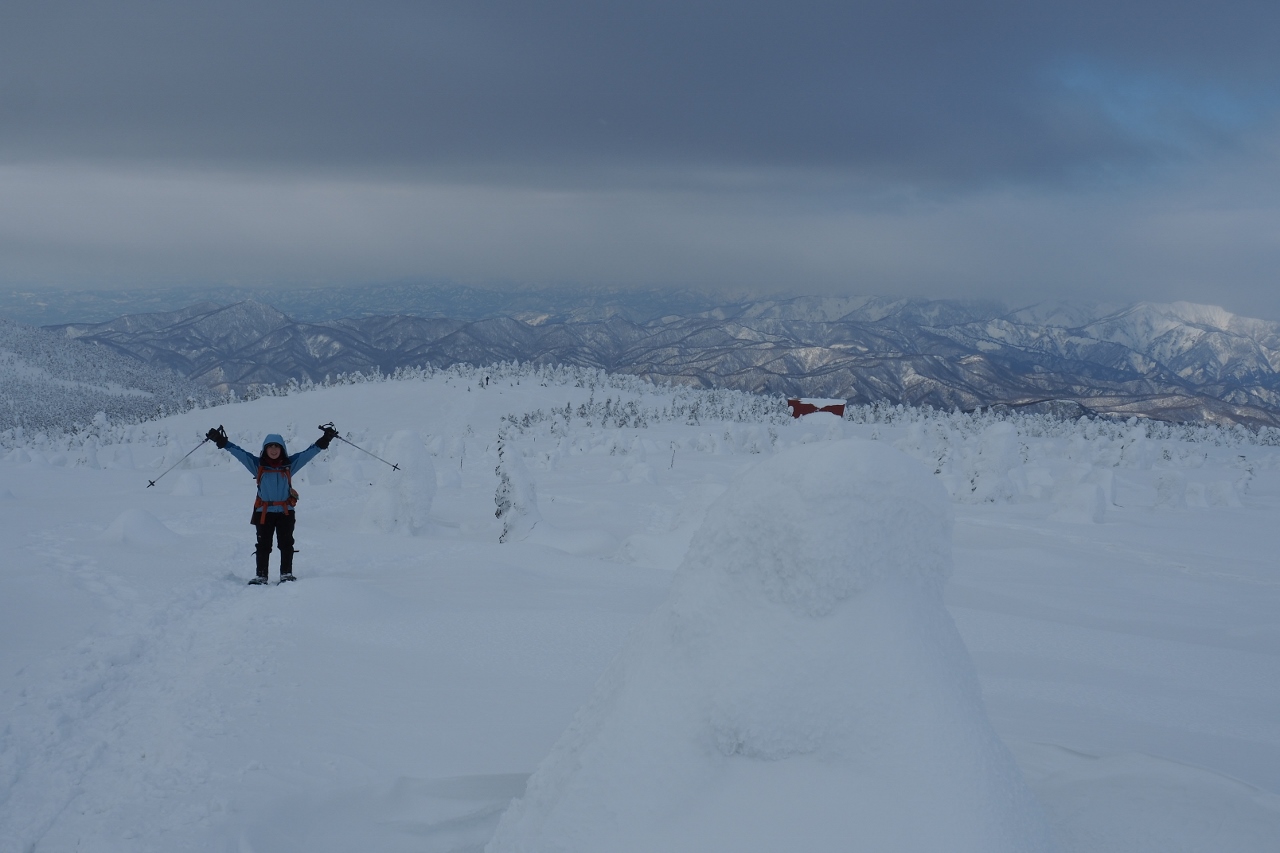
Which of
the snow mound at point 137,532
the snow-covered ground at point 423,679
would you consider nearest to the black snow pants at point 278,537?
the snow-covered ground at point 423,679

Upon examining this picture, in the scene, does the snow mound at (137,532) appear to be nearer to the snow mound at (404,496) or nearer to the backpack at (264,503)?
the backpack at (264,503)

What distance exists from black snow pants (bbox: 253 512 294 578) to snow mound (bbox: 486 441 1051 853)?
697cm

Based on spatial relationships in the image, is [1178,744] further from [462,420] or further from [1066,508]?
[462,420]

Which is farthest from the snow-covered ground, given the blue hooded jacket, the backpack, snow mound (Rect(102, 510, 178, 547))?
the blue hooded jacket

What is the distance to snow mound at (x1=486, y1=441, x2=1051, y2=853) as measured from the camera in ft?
7.82

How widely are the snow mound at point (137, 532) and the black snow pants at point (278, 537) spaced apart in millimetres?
2134

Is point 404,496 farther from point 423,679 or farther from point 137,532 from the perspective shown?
point 423,679

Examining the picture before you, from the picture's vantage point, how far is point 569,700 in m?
5.36

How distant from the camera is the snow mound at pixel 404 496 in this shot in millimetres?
18438

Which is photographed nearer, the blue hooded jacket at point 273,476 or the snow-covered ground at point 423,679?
the snow-covered ground at point 423,679

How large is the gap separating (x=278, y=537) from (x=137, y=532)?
255 cm

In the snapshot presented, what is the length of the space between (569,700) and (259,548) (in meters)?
5.49

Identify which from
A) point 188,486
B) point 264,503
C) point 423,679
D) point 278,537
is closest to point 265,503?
point 264,503

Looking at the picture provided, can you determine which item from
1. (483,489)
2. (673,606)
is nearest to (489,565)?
(673,606)
